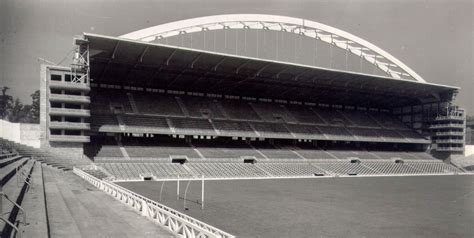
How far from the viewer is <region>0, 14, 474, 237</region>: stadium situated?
910 inches

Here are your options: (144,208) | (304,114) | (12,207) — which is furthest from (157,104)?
(12,207)

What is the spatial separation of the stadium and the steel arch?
267 mm

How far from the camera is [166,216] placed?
15.7 m

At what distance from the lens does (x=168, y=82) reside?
62.6 m

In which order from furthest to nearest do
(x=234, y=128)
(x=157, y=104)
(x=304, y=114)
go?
(x=304, y=114), (x=234, y=128), (x=157, y=104)

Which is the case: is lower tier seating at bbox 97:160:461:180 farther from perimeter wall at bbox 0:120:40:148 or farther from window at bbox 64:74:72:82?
window at bbox 64:74:72:82

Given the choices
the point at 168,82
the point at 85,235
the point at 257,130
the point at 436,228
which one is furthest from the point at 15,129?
the point at 436,228

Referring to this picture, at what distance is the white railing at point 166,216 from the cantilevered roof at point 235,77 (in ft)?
93.2

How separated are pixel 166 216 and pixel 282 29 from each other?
54.5 meters

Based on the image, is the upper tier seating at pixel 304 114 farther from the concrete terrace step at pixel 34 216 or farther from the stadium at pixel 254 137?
the concrete terrace step at pixel 34 216

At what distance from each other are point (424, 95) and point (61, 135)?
67.1 metres

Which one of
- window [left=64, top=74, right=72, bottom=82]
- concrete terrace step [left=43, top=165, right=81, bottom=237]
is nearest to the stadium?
window [left=64, top=74, right=72, bottom=82]

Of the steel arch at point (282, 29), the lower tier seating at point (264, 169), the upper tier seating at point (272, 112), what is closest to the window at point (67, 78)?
the steel arch at point (282, 29)

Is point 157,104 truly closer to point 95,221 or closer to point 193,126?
point 193,126
